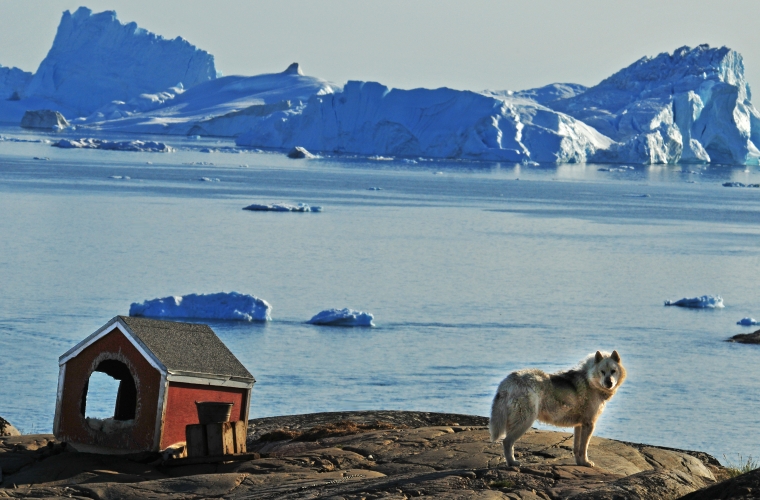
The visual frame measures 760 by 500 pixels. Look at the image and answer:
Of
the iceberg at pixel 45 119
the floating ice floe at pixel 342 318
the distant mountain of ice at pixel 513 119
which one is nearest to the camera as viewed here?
the floating ice floe at pixel 342 318

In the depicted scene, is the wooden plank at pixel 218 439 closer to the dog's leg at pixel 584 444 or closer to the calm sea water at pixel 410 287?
the dog's leg at pixel 584 444

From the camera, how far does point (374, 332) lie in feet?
67.9

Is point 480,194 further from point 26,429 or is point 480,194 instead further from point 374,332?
point 26,429

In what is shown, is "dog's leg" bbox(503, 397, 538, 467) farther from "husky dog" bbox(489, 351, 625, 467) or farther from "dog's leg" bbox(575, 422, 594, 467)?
"dog's leg" bbox(575, 422, 594, 467)

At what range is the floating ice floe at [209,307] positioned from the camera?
2050 cm

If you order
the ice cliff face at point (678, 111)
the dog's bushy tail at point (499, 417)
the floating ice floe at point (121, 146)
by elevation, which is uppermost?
the ice cliff face at point (678, 111)

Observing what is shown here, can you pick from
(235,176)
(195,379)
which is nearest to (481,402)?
(195,379)

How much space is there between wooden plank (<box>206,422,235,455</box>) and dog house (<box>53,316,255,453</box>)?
0.62 meters

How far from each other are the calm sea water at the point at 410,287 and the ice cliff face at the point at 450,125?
76.0 ft

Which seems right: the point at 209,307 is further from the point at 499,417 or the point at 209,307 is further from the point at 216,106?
the point at 216,106

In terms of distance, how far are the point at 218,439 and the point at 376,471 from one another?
4.10ft

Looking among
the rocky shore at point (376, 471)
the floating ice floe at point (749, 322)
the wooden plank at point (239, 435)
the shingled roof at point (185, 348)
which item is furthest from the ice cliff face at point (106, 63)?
the wooden plank at point (239, 435)

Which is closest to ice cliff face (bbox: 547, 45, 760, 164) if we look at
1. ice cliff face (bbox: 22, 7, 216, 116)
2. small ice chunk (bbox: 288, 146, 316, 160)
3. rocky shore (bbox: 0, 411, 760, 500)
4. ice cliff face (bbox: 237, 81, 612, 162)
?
ice cliff face (bbox: 237, 81, 612, 162)

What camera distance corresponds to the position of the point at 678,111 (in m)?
88.2
